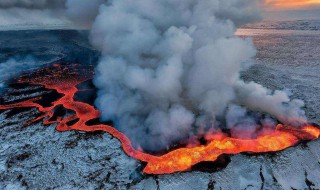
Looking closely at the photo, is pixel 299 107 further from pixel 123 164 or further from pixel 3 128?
pixel 3 128

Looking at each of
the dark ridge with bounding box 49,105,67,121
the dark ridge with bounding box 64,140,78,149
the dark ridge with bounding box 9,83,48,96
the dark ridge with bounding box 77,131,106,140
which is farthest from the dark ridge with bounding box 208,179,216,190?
the dark ridge with bounding box 9,83,48,96

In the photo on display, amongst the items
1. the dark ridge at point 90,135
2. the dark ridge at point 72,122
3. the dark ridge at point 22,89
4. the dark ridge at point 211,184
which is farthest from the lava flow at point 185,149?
the dark ridge at point 22,89

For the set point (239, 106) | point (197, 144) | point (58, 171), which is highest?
point (239, 106)

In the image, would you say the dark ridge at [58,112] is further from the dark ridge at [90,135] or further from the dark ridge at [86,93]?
the dark ridge at [90,135]

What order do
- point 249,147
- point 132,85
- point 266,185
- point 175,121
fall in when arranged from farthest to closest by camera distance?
point 132,85
point 175,121
point 249,147
point 266,185

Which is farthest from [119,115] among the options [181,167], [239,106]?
[239,106]

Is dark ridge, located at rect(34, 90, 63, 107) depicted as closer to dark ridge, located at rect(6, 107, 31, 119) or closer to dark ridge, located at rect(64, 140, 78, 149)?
dark ridge, located at rect(6, 107, 31, 119)

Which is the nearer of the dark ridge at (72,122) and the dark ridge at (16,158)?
the dark ridge at (16,158)

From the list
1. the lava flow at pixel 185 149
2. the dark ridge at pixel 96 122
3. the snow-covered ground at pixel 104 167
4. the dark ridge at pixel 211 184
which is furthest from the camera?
the dark ridge at pixel 96 122
